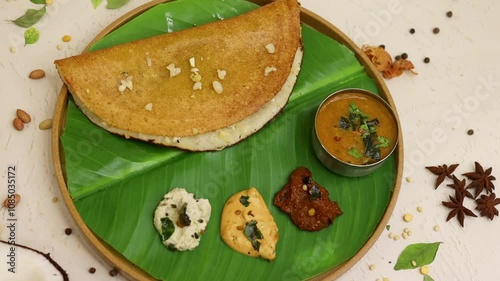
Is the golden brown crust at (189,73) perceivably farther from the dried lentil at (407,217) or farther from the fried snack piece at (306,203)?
the dried lentil at (407,217)

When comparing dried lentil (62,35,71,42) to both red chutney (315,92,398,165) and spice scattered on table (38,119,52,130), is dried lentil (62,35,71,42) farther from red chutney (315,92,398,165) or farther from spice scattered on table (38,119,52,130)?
red chutney (315,92,398,165)

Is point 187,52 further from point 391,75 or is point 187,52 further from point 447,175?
point 447,175

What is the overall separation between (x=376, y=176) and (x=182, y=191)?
1154mm

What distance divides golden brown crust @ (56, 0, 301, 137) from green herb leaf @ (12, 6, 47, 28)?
2.35 ft

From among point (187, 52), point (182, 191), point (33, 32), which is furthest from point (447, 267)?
point (33, 32)

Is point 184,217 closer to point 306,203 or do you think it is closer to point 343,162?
point 306,203

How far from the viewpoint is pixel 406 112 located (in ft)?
12.8

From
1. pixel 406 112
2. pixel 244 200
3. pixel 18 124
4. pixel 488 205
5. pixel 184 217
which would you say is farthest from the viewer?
pixel 406 112

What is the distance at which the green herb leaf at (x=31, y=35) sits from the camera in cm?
378

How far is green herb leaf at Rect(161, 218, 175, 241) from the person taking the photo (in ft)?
10.3

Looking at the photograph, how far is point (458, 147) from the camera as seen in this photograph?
387 cm

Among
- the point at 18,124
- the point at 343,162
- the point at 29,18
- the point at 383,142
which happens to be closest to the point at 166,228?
the point at 343,162

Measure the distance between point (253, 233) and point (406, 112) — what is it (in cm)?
143

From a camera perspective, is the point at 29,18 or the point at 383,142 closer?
the point at 383,142
